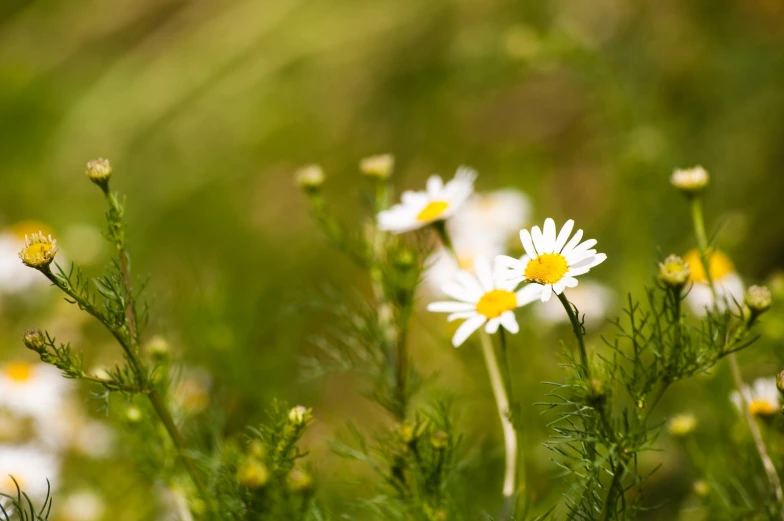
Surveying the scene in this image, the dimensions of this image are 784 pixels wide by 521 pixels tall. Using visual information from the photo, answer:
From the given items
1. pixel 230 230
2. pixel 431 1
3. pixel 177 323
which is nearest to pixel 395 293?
pixel 177 323

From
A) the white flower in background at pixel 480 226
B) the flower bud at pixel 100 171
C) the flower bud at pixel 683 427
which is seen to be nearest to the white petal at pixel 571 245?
the flower bud at pixel 683 427

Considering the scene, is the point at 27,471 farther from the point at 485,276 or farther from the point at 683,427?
the point at 683,427

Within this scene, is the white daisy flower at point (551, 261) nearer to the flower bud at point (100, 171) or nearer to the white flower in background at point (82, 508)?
the flower bud at point (100, 171)

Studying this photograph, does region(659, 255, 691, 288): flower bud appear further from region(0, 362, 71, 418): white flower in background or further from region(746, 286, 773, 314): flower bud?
region(0, 362, 71, 418): white flower in background

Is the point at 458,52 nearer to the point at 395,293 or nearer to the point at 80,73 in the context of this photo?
the point at 395,293

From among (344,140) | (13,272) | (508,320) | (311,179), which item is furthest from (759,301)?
(344,140)

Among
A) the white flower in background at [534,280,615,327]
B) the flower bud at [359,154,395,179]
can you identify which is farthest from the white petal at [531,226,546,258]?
the white flower in background at [534,280,615,327]
